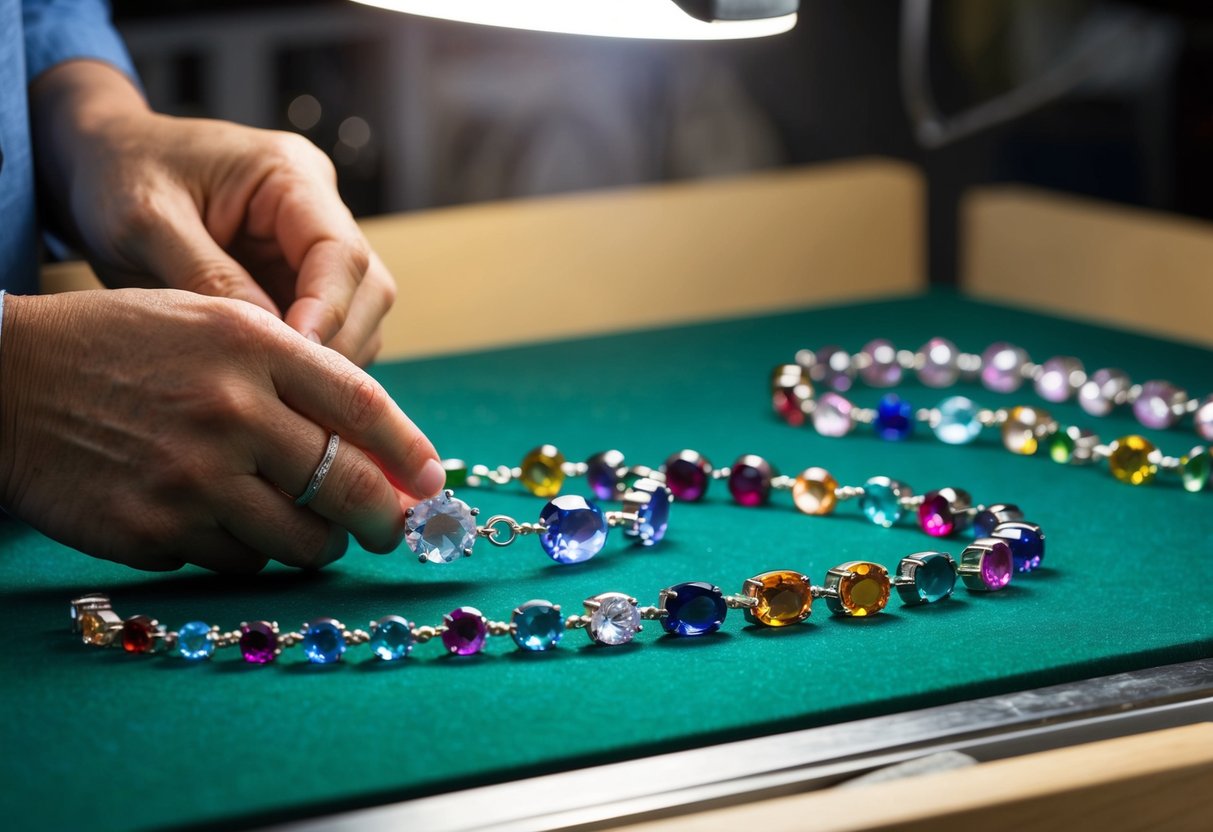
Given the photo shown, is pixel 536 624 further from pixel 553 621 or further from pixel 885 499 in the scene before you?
pixel 885 499

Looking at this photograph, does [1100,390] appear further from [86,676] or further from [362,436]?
[86,676]

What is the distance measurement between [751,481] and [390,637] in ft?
1.28

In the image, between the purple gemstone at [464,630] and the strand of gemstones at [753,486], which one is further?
the strand of gemstones at [753,486]

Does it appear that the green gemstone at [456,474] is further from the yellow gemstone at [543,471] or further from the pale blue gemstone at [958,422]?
the pale blue gemstone at [958,422]

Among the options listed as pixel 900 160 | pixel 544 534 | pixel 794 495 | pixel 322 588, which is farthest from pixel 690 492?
pixel 900 160

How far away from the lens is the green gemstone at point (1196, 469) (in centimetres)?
115

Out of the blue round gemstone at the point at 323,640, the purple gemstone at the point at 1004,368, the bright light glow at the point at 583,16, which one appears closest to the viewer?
the blue round gemstone at the point at 323,640

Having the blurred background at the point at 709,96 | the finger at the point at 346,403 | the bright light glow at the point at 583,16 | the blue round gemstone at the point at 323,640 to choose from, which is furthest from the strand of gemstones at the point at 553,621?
the blurred background at the point at 709,96

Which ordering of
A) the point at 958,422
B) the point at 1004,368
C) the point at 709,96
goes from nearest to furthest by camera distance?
1. the point at 958,422
2. the point at 1004,368
3. the point at 709,96

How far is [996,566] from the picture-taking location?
922mm

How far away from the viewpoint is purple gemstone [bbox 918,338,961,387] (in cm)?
148

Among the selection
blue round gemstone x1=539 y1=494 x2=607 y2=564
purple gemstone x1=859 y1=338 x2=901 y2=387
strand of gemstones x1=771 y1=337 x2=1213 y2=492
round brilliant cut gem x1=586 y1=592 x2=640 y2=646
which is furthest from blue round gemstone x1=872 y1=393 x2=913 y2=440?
round brilliant cut gem x1=586 y1=592 x2=640 y2=646

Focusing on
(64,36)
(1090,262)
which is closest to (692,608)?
→ (64,36)

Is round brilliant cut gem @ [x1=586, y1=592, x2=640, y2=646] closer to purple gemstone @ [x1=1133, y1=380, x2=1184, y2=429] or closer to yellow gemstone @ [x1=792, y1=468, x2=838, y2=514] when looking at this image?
yellow gemstone @ [x1=792, y1=468, x2=838, y2=514]
